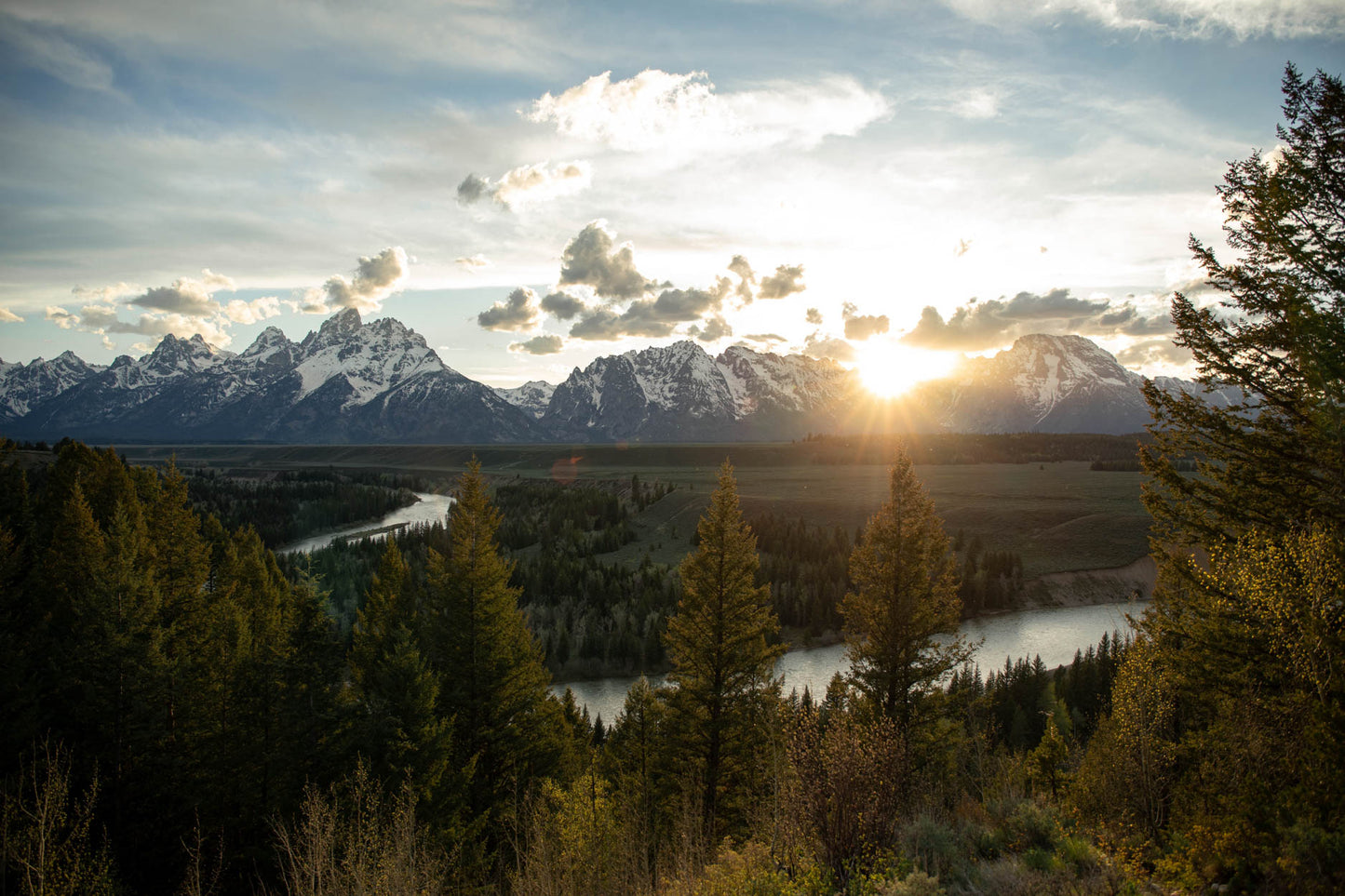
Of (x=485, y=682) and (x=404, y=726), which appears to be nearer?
(x=404, y=726)

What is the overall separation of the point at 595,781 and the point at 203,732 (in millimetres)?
14745

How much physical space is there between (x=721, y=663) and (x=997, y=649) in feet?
184

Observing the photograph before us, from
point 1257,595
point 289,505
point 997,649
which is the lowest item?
point 997,649

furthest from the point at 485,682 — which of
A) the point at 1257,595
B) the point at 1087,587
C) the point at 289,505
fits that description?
the point at 289,505

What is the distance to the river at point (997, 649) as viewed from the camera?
192 feet

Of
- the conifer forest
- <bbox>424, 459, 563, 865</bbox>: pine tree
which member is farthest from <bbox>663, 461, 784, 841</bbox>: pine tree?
<bbox>424, 459, 563, 865</bbox>: pine tree

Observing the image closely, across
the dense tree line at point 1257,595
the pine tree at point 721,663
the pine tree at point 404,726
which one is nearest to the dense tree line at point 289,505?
the pine tree at point 404,726

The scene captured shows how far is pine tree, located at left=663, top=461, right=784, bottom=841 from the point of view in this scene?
21344 millimetres

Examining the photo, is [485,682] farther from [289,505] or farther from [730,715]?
[289,505]

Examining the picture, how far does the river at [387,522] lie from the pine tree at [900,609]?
10802 centimetres

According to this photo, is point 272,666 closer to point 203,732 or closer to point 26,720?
point 203,732

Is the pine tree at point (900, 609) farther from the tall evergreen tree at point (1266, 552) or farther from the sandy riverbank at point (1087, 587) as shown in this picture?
the sandy riverbank at point (1087, 587)

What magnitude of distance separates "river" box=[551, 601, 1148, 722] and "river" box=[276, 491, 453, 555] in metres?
70.3

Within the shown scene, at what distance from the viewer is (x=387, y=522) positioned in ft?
513
